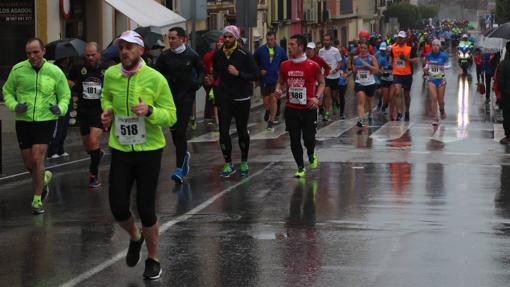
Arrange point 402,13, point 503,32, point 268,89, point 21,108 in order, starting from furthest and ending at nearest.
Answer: point 402,13
point 503,32
point 268,89
point 21,108

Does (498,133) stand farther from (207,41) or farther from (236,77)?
(207,41)

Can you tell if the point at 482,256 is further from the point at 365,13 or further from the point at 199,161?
the point at 365,13

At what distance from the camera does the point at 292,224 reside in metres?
10.2

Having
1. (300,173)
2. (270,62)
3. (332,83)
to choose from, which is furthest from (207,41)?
(300,173)

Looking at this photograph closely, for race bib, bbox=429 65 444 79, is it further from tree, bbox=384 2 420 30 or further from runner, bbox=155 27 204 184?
tree, bbox=384 2 420 30

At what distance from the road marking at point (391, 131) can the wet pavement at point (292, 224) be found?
5.30 feet

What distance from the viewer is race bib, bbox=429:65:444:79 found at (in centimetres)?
2166

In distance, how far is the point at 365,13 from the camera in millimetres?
88312

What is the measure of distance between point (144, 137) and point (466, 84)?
33.2 m

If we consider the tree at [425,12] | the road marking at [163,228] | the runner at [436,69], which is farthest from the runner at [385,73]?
the tree at [425,12]

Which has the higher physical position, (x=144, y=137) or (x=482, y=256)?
(x=144, y=137)

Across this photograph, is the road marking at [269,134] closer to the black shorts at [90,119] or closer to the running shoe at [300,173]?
the running shoe at [300,173]

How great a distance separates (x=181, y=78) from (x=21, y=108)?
2.59 metres

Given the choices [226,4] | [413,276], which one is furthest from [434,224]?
[226,4]
